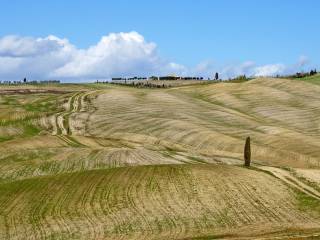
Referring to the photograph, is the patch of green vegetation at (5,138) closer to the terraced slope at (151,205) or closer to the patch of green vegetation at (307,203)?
the terraced slope at (151,205)

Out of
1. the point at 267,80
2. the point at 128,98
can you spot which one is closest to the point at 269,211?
the point at 128,98

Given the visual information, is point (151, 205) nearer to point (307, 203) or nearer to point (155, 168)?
point (155, 168)

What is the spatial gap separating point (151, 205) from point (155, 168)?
10.8 m

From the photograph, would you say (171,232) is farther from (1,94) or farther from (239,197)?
(1,94)

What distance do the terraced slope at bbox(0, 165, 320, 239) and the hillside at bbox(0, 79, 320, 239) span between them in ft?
0.31

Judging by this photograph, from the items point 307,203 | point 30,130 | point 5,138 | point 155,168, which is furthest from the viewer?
point 30,130

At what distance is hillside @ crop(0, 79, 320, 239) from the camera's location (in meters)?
50.1

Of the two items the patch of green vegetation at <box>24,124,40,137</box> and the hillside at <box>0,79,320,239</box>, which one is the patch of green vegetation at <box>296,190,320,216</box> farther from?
the patch of green vegetation at <box>24,124,40,137</box>

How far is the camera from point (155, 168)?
64.1m

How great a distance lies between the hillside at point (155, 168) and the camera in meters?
50.1

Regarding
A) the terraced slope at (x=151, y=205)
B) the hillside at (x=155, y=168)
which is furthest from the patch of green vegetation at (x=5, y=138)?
the terraced slope at (x=151, y=205)

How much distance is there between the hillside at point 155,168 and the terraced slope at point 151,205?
93mm

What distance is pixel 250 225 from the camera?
163ft

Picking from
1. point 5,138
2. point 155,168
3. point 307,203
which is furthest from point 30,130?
point 307,203
